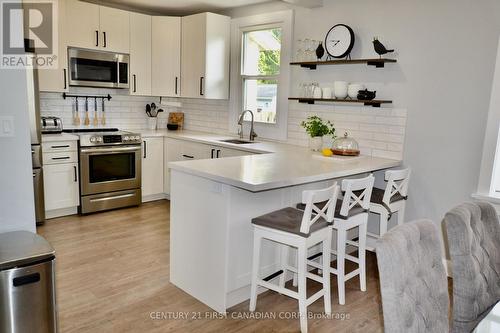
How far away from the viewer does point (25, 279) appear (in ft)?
6.23

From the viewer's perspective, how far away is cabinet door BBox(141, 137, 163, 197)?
5.10 m

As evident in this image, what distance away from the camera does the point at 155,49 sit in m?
5.22

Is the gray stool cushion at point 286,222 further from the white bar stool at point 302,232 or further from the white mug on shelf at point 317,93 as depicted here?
the white mug on shelf at point 317,93

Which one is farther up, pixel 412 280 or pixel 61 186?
pixel 412 280

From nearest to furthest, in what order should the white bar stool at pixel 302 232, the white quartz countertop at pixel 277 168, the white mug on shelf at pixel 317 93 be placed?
the white bar stool at pixel 302 232, the white quartz countertop at pixel 277 168, the white mug on shelf at pixel 317 93

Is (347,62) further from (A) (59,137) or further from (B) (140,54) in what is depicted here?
(A) (59,137)

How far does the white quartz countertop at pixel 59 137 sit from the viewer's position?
422 centimetres

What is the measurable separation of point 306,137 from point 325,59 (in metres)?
0.85

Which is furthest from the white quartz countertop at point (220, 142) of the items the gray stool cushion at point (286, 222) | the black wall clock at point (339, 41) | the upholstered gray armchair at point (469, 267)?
the upholstered gray armchair at point (469, 267)

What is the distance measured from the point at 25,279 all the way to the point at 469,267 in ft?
6.54

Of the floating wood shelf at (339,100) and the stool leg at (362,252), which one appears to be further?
the floating wood shelf at (339,100)

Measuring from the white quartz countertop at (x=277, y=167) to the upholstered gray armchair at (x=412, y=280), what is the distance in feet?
3.60

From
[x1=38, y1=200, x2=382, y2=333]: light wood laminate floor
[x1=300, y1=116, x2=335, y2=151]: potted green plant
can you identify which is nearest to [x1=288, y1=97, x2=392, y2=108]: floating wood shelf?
[x1=300, y1=116, x2=335, y2=151]: potted green plant

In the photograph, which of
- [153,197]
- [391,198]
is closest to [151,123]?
[153,197]
